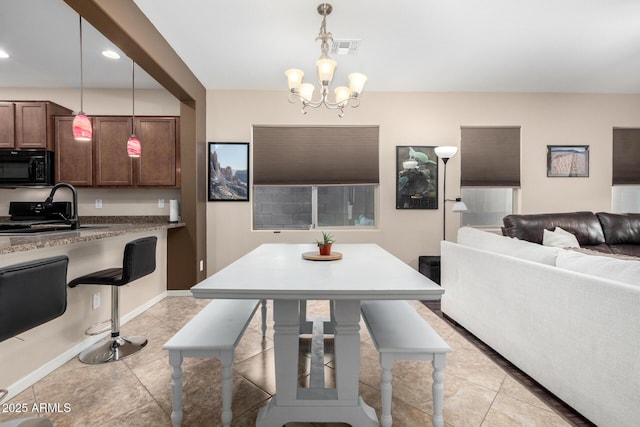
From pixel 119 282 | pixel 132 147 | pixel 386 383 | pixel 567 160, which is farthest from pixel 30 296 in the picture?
pixel 567 160

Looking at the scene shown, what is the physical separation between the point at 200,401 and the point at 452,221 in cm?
365

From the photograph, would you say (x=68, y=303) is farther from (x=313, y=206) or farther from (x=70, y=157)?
(x=313, y=206)

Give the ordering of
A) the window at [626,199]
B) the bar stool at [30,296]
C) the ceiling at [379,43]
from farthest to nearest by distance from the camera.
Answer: the window at [626,199], the ceiling at [379,43], the bar stool at [30,296]

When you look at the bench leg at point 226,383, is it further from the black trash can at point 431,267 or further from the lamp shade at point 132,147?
the black trash can at point 431,267

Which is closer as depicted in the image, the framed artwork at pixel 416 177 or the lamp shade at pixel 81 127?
the lamp shade at pixel 81 127

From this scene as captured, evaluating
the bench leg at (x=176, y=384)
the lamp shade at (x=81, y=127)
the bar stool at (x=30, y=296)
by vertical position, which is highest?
the lamp shade at (x=81, y=127)

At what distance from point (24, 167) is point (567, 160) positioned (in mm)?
7023

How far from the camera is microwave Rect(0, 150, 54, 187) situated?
134 inches

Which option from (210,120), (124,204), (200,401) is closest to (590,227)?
(200,401)

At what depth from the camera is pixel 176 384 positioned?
1.38 metres

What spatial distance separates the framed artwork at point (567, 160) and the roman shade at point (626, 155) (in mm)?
438

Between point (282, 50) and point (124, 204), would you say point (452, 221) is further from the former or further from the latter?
A: point (124, 204)

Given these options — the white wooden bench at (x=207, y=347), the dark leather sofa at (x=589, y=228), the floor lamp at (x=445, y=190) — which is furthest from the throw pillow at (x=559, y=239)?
the white wooden bench at (x=207, y=347)

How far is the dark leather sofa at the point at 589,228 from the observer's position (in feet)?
10.6
